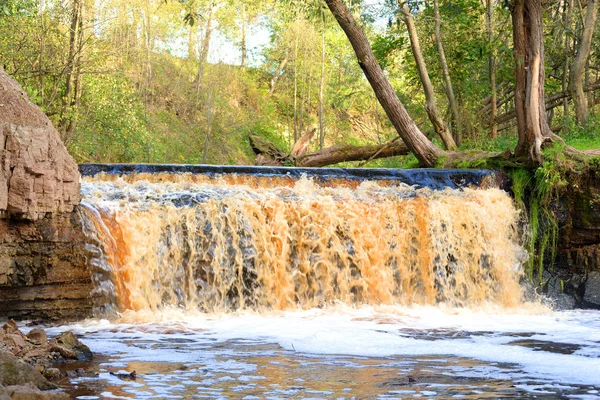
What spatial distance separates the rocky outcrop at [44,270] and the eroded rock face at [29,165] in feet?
0.57

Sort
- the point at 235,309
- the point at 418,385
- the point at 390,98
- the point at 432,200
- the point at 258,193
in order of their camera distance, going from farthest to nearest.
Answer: the point at 390,98
the point at 432,200
the point at 258,193
the point at 235,309
the point at 418,385

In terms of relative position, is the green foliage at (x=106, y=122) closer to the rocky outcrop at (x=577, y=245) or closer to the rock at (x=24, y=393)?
the rocky outcrop at (x=577, y=245)

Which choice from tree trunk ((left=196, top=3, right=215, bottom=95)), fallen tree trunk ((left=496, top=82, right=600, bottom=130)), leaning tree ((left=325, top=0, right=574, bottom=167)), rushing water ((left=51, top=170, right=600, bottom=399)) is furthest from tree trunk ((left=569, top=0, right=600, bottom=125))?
tree trunk ((left=196, top=3, right=215, bottom=95))

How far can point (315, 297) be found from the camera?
9297mm

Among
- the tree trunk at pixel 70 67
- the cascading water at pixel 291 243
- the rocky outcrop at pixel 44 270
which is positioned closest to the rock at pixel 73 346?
the rocky outcrop at pixel 44 270

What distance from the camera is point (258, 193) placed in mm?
9742

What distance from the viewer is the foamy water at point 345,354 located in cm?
486

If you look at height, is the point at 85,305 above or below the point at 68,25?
below

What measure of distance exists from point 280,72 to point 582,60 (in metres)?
17.2

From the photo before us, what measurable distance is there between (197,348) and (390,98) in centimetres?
941

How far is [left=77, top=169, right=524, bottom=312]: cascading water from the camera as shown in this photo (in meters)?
8.73

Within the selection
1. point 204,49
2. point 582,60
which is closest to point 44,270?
point 582,60

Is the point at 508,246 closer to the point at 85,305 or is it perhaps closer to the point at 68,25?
the point at 85,305

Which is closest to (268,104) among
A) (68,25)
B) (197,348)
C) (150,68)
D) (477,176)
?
(150,68)
